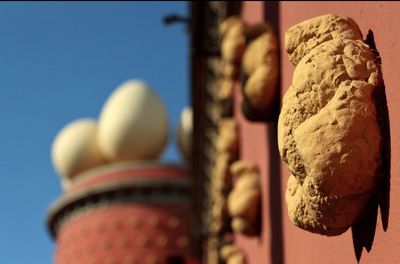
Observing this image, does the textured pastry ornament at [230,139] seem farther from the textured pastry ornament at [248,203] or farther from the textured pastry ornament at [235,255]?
the textured pastry ornament at [248,203]

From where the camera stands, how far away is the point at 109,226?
19.3 meters

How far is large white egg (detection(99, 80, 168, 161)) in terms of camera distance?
22.6m

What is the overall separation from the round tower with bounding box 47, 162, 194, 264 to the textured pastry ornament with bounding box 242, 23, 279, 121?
1500cm

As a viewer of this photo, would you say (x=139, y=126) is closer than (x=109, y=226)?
No

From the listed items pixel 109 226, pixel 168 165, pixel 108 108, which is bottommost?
pixel 109 226

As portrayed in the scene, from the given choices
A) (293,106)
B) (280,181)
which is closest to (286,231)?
(280,181)

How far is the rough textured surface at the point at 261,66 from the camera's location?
3617 millimetres

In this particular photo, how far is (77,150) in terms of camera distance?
24.0 metres

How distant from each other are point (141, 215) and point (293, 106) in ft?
57.6

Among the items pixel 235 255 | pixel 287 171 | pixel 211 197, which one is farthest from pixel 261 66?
pixel 211 197

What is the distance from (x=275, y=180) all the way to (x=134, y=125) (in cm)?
1888

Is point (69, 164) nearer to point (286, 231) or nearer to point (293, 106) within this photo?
point (286, 231)

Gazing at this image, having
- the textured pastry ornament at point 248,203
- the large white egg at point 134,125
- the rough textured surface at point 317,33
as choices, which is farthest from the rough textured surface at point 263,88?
the large white egg at point 134,125

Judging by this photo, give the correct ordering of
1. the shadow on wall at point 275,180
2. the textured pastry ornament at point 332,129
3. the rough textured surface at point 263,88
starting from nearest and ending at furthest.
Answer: the textured pastry ornament at point 332,129 < the rough textured surface at point 263,88 < the shadow on wall at point 275,180
